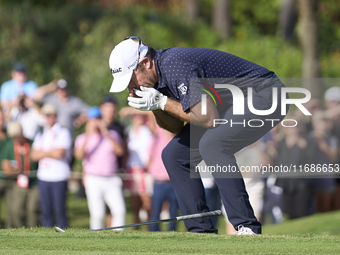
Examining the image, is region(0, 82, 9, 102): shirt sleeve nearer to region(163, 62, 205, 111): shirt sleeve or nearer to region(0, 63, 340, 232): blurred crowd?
region(0, 63, 340, 232): blurred crowd

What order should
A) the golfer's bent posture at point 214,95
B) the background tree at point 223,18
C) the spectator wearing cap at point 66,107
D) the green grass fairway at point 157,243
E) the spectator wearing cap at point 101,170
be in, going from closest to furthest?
the green grass fairway at point 157,243, the golfer's bent posture at point 214,95, the spectator wearing cap at point 101,170, the spectator wearing cap at point 66,107, the background tree at point 223,18

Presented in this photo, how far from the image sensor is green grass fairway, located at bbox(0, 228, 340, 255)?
4.60 m

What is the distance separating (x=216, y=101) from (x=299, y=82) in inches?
367

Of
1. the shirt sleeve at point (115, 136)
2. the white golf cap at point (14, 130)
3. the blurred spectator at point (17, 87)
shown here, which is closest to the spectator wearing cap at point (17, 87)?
the blurred spectator at point (17, 87)

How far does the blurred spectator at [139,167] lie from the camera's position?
10273 millimetres

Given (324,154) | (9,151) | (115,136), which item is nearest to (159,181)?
(115,136)

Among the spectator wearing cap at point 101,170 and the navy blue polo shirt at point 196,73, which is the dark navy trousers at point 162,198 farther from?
the navy blue polo shirt at point 196,73

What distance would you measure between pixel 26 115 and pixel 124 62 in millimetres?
6091

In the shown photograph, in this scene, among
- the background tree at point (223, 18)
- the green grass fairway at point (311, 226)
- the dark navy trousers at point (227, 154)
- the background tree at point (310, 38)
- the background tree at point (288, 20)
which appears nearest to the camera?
the dark navy trousers at point (227, 154)

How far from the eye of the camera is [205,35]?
19.8m

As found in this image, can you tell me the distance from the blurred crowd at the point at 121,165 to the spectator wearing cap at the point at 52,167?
0.02 metres

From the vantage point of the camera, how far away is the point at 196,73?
497cm

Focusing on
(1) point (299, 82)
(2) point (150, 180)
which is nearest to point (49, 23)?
(1) point (299, 82)

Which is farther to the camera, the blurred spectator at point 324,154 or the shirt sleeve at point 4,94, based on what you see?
the shirt sleeve at point 4,94
